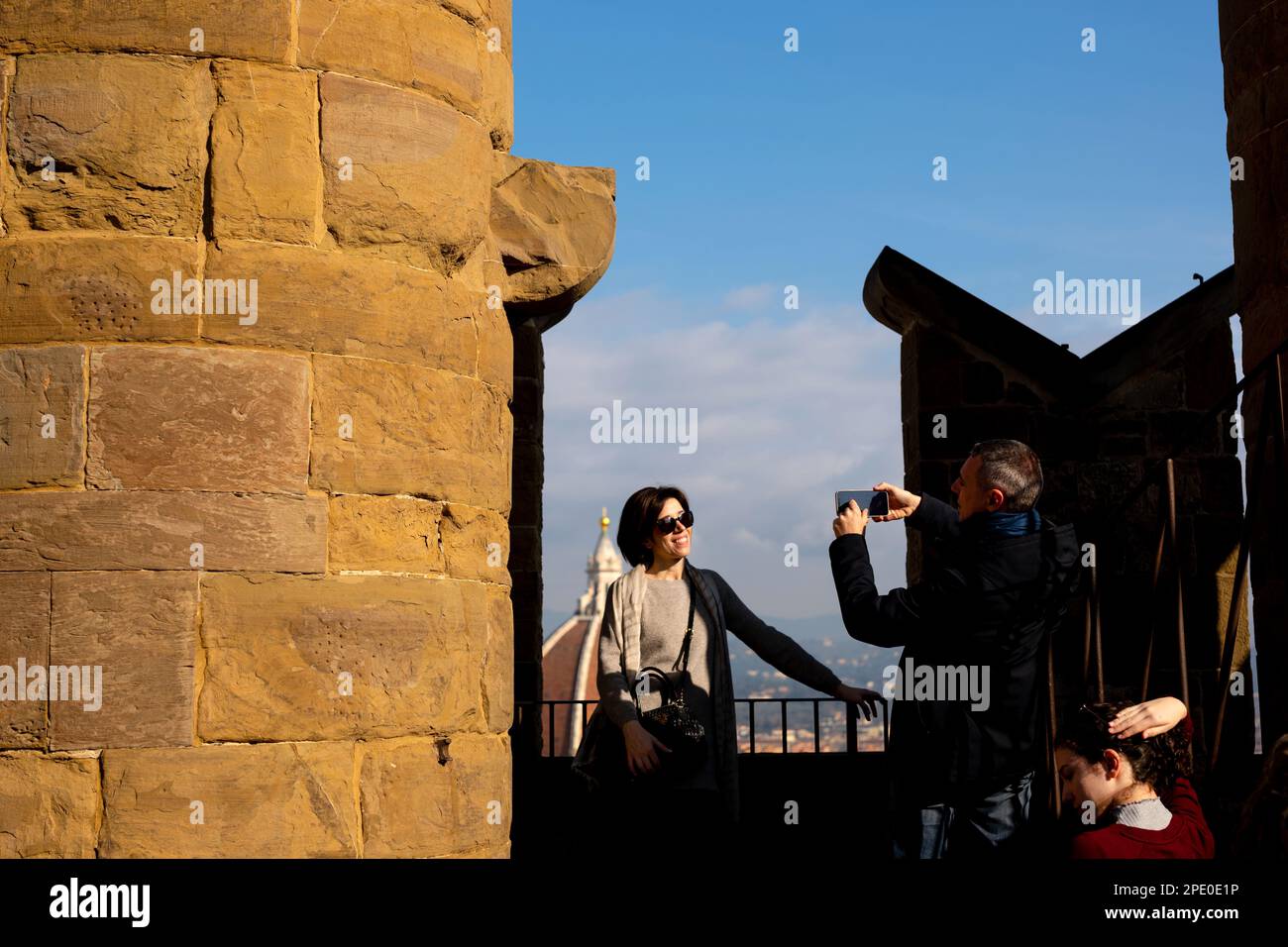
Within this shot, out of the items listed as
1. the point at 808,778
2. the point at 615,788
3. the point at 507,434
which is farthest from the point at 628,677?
the point at 808,778

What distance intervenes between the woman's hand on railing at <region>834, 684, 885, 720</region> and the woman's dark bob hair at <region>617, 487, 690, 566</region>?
0.76 meters

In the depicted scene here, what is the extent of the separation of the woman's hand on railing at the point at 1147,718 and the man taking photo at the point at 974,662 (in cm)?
43

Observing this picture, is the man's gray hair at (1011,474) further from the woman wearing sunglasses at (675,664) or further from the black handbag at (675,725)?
the black handbag at (675,725)

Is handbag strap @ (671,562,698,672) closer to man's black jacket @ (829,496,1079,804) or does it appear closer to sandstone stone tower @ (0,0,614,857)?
sandstone stone tower @ (0,0,614,857)

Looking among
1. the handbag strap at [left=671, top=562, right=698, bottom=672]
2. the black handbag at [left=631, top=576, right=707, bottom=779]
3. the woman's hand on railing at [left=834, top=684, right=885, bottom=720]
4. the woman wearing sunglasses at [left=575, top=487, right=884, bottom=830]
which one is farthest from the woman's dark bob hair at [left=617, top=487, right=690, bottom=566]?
the woman's hand on railing at [left=834, top=684, right=885, bottom=720]

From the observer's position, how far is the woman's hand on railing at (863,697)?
4.86 metres

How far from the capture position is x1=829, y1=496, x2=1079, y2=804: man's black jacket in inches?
157

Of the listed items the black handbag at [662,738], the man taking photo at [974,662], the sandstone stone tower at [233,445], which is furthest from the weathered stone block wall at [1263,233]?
the sandstone stone tower at [233,445]

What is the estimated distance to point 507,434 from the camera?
4.80m

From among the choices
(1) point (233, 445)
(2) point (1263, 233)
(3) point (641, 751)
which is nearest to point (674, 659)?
(3) point (641, 751)

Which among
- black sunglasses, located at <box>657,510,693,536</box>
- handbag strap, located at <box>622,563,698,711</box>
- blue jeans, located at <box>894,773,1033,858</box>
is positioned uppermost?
black sunglasses, located at <box>657,510,693,536</box>

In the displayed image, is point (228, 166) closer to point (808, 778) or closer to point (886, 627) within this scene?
point (886, 627)
